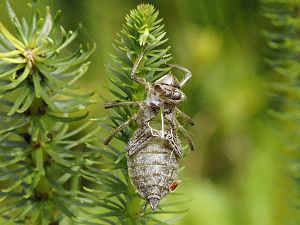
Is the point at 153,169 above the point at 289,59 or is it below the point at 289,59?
above

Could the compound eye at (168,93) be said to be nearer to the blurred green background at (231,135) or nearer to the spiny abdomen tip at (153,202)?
the spiny abdomen tip at (153,202)

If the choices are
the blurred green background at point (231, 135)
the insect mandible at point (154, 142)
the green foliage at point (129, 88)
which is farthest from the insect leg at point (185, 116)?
the blurred green background at point (231, 135)

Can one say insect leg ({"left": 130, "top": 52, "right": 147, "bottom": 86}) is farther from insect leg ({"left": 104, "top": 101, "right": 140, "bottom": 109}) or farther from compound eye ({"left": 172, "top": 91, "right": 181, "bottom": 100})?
compound eye ({"left": 172, "top": 91, "right": 181, "bottom": 100})

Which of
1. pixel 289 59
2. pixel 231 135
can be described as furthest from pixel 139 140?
pixel 231 135

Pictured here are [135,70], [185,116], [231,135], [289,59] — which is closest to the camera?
[135,70]

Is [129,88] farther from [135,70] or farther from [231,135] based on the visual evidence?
[231,135]

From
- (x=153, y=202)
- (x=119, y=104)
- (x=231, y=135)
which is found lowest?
(x=231, y=135)
